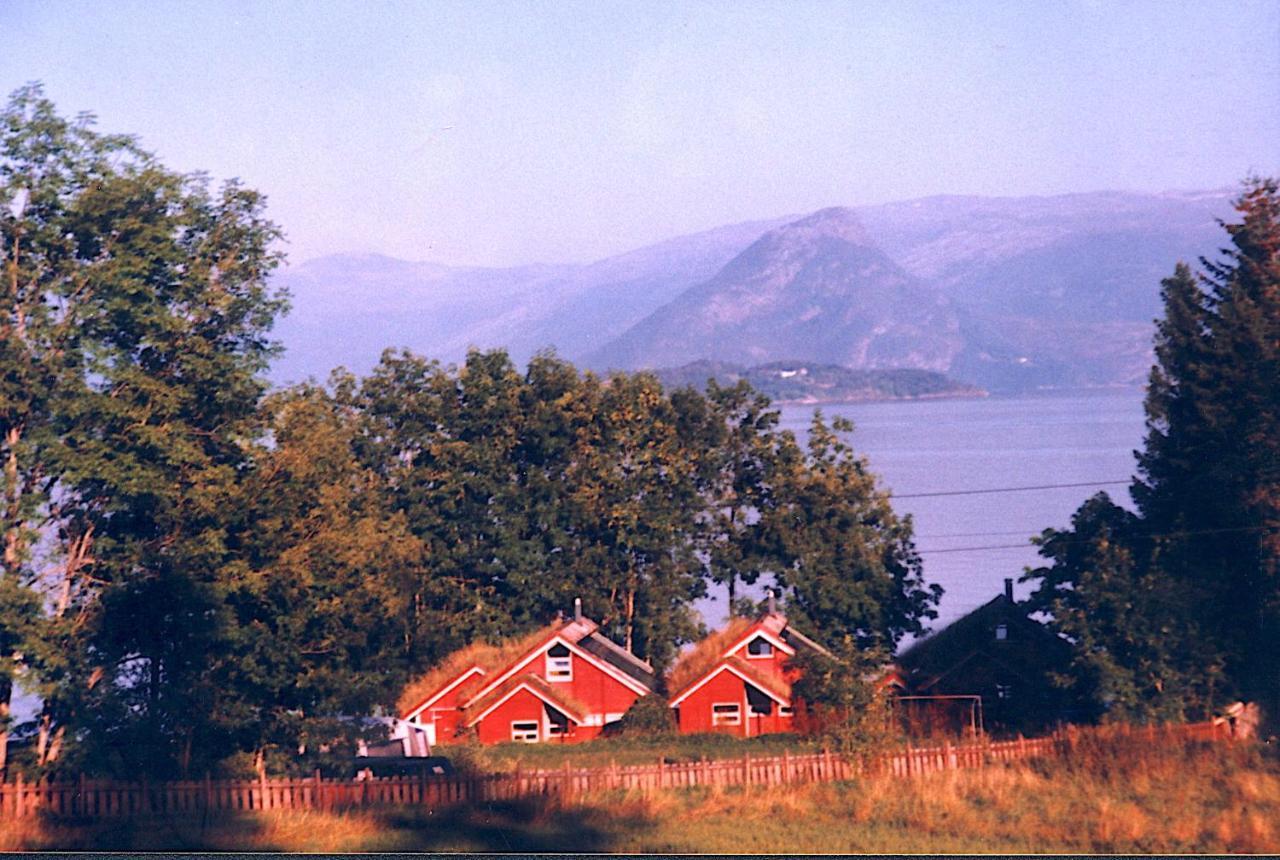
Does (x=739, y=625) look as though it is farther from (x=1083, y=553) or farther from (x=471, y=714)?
(x=1083, y=553)

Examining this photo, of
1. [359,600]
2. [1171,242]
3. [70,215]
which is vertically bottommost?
[359,600]

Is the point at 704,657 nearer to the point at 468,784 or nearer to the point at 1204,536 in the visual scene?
the point at 1204,536

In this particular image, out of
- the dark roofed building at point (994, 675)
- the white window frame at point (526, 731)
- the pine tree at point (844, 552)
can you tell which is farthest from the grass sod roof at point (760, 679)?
the white window frame at point (526, 731)

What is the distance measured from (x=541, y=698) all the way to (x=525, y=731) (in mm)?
1012

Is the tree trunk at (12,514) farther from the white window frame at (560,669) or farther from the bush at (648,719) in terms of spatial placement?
the white window frame at (560,669)

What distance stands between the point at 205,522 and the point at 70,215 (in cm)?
345

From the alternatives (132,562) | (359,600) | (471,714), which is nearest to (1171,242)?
(471,714)

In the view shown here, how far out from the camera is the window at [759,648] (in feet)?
107

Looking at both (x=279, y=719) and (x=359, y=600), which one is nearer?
(x=279, y=719)

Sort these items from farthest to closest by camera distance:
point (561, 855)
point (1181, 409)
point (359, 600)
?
point (1181, 409) < point (359, 600) < point (561, 855)

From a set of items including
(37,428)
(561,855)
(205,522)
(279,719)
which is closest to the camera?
(561,855)

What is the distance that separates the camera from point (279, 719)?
1547 centimetres

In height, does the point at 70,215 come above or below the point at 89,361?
above

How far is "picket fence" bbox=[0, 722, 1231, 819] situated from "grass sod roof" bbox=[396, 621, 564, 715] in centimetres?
1736
